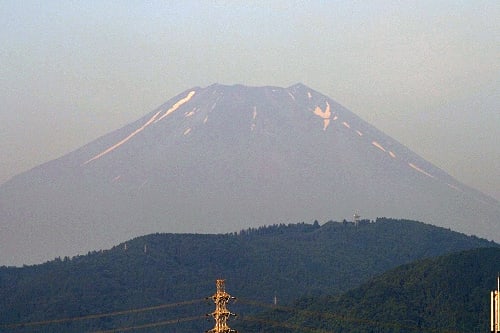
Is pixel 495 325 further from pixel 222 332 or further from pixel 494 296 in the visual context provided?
pixel 222 332

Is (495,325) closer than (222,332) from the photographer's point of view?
Yes

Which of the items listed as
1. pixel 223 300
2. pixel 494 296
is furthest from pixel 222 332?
pixel 494 296

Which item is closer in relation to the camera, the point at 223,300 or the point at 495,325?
the point at 495,325

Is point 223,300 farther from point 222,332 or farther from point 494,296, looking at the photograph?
point 494,296

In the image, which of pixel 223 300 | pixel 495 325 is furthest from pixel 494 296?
pixel 223 300

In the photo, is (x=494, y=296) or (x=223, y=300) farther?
(x=223, y=300)

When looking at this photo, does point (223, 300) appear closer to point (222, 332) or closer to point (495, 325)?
point (222, 332)
